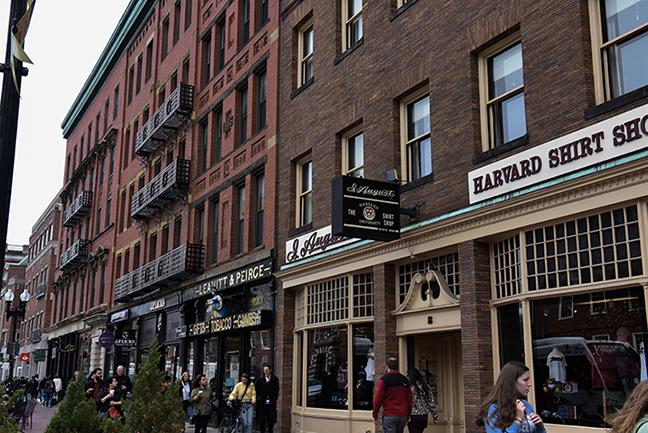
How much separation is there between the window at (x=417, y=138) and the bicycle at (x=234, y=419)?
22.9ft

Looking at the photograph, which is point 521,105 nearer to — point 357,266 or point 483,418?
point 357,266

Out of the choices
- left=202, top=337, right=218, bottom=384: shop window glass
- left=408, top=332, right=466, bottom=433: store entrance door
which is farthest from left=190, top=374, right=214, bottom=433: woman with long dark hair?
left=202, top=337, right=218, bottom=384: shop window glass

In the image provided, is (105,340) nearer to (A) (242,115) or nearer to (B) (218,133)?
(B) (218,133)

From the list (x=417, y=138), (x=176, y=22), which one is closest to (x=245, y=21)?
(x=176, y=22)

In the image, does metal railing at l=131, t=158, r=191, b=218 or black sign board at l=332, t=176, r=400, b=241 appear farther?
metal railing at l=131, t=158, r=191, b=218

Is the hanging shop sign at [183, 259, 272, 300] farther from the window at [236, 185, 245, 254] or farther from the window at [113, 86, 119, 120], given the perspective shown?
the window at [113, 86, 119, 120]

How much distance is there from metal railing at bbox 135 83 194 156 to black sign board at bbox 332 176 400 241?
15.4 meters

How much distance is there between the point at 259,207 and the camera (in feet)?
69.5

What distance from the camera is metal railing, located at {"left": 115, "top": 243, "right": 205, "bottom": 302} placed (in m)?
24.2

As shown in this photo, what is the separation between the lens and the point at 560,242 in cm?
1031

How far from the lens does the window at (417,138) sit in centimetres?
1380

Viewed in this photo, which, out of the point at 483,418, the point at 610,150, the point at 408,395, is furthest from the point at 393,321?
the point at 483,418

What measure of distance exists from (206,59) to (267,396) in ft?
51.1

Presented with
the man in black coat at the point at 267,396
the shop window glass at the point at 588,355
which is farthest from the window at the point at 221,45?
the shop window glass at the point at 588,355
